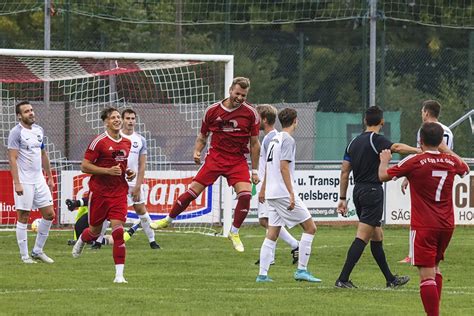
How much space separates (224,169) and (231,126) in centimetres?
57

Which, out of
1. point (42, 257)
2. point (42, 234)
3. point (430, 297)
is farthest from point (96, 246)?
point (430, 297)

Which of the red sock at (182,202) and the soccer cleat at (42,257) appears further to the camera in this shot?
the soccer cleat at (42,257)

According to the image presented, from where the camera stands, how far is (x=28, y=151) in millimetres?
16000

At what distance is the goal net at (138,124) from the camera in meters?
21.8

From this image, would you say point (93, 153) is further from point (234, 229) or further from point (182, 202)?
point (234, 229)

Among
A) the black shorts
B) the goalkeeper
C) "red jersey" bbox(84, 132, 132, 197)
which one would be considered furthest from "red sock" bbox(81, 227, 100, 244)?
the goalkeeper

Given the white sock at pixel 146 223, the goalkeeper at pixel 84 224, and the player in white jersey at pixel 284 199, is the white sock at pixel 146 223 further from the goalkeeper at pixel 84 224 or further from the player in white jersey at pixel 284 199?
the player in white jersey at pixel 284 199

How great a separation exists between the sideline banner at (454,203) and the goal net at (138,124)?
3372 millimetres

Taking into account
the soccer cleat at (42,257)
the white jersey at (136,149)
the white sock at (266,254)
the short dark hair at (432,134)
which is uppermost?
the short dark hair at (432,134)


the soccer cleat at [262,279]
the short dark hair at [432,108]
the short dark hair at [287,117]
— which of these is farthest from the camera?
the short dark hair at [432,108]

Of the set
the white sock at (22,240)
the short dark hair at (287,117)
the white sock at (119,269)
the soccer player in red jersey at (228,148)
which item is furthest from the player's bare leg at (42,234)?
the short dark hair at (287,117)

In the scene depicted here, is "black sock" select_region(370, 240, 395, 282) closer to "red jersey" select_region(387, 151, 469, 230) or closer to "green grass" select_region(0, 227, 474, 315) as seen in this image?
"green grass" select_region(0, 227, 474, 315)

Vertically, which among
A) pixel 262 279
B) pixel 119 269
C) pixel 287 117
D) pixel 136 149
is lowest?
pixel 262 279

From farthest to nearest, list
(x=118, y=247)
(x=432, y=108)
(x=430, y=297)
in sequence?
(x=432, y=108)
(x=118, y=247)
(x=430, y=297)
